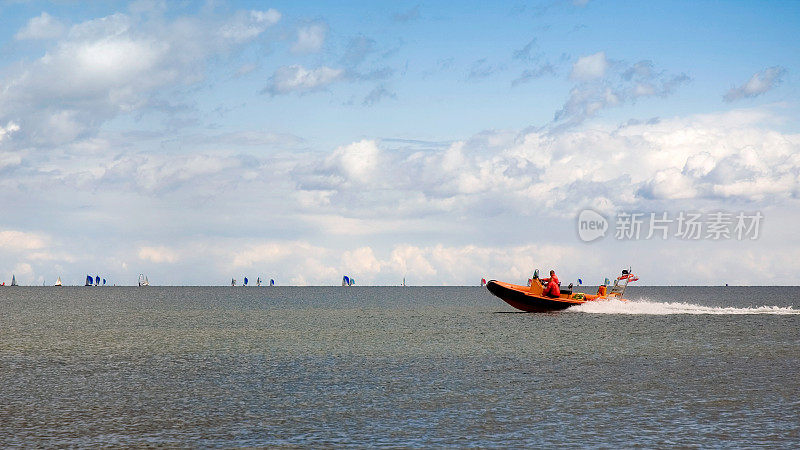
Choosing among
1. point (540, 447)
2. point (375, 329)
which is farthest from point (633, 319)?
point (540, 447)

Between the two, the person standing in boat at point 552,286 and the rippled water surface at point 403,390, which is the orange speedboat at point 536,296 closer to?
the person standing in boat at point 552,286

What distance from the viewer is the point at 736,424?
59.7 feet

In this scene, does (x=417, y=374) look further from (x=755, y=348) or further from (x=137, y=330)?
(x=137, y=330)

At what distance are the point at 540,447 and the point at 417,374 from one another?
12.1 meters

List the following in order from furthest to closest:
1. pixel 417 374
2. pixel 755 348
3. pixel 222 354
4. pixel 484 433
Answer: pixel 755 348
pixel 222 354
pixel 417 374
pixel 484 433

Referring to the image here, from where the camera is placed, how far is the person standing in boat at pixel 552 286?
60237mm

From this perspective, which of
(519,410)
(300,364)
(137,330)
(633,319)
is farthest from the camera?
(633,319)

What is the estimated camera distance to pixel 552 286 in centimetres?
6028

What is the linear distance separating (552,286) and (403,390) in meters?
38.4

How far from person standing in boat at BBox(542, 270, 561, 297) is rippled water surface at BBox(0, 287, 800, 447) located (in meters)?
14.5

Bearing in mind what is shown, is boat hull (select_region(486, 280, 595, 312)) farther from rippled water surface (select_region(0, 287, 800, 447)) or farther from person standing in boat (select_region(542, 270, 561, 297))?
rippled water surface (select_region(0, 287, 800, 447))

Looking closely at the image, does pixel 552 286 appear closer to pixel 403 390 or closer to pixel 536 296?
pixel 536 296

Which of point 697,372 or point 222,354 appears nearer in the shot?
point 697,372

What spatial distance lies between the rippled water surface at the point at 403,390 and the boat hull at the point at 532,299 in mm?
15089
